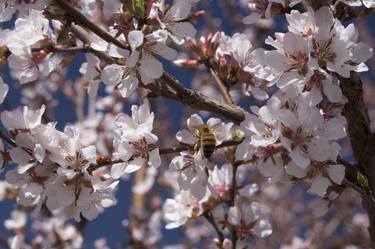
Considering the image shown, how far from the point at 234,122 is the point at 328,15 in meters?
0.42

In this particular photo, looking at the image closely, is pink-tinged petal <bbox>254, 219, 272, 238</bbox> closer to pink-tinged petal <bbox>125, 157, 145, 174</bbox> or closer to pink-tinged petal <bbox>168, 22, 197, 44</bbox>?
pink-tinged petal <bbox>125, 157, 145, 174</bbox>

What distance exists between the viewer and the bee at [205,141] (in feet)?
5.24

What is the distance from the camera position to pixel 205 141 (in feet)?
5.28

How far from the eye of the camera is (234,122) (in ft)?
5.55

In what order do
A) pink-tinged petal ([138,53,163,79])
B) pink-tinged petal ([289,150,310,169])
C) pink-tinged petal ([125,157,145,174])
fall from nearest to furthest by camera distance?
pink-tinged petal ([289,150,310,169])
pink-tinged petal ([138,53,163,79])
pink-tinged petal ([125,157,145,174])

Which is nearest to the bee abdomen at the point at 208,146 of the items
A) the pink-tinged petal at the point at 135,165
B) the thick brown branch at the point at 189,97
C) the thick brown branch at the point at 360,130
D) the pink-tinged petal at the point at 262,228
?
the thick brown branch at the point at 189,97

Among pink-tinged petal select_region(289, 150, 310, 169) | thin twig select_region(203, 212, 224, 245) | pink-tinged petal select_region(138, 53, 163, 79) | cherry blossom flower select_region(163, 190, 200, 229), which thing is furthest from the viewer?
cherry blossom flower select_region(163, 190, 200, 229)

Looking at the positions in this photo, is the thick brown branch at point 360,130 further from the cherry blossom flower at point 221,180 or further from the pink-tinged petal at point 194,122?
the cherry blossom flower at point 221,180

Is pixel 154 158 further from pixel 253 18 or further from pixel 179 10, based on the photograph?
pixel 253 18

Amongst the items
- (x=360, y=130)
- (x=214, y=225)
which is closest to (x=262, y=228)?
(x=214, y=225)

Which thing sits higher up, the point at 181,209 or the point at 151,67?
the point at 151,67

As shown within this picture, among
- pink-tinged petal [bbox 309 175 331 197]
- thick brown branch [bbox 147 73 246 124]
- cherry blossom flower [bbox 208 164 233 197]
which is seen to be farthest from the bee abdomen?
cherry blossom flower [bbox 208 164 233 197]

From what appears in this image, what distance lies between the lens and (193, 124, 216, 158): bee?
62.9 inches

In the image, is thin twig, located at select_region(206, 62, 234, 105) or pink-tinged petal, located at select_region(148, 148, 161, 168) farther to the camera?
thin twig, located at select_region(206, 62, 234, 105)
